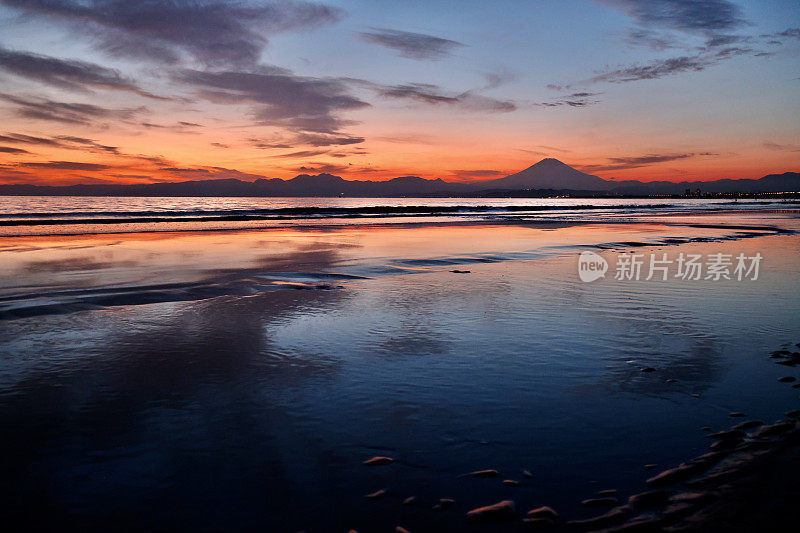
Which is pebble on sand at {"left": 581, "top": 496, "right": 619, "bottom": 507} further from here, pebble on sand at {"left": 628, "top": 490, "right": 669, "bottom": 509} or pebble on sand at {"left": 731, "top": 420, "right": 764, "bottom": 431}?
pebble on sand at {"left": 731, "top": 420, "right": 764, "bottom": 431}

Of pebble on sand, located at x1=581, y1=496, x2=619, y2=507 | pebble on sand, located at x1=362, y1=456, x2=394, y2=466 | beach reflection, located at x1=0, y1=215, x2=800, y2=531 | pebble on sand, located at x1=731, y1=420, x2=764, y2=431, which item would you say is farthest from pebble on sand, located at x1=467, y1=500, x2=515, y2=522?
pebble on sand, located at x1=731, y1=420, x2=764, y2=431

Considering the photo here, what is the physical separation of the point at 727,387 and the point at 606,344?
1739 millimetres

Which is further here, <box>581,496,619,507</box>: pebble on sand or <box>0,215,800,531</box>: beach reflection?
<box>0,215,800,531</box>: beach reflection

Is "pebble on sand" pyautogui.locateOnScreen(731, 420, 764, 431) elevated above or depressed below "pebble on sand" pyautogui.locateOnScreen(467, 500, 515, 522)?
above

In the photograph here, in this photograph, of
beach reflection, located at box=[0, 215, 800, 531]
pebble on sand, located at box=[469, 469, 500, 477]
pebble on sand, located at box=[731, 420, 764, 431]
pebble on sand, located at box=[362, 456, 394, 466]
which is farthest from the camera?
pebble on sand, located at box=[731, 420, 764, 431]

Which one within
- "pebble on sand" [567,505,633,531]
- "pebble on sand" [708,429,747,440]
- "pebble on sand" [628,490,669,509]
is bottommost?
"pebble on sand" [567,505,633,531]

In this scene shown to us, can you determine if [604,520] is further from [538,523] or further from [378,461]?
[378,461]

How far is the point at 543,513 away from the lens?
321cm

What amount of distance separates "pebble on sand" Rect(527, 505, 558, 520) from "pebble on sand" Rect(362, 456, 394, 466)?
43.4 inches

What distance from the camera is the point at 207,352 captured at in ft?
21.8

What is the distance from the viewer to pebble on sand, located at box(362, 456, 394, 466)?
12.4 ft

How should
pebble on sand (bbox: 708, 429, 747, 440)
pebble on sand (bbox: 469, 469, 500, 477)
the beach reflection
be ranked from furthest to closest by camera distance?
pebble on sand (bbox: 708, 429, 747, 440) < pebble on sand (bbox: 469, 469, 500, 477) < the beach reflection

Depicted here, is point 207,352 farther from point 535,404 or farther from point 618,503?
point 618,503

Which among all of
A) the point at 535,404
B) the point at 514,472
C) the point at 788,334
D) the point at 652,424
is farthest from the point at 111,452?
the point at 788,334
